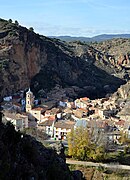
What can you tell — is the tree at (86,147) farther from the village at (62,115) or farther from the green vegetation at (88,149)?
the village at (62,115)

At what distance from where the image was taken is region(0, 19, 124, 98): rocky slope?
227ft

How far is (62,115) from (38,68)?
26103 millimetres

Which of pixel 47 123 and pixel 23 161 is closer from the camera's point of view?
pixel 23 161

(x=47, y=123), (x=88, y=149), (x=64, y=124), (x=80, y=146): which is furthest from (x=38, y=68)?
(x=88, y=149)

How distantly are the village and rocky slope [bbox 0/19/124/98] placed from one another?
4362 mm

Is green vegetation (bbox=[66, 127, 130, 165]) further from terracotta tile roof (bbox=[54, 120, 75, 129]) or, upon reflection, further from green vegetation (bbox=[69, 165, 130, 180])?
terracotta tile roof (bbox=[54, 120, 75, 129])

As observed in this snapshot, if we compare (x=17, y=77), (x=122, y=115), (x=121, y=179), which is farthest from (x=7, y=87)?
(x=121, y=179)

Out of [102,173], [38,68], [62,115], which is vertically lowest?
[102,173]

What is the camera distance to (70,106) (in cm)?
6131

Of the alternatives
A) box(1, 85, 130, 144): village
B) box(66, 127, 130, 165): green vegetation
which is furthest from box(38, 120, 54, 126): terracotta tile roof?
box(66, 127, 130, 165): green vegetation

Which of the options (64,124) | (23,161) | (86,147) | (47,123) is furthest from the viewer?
(47,123)

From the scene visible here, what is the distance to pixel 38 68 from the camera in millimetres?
78375

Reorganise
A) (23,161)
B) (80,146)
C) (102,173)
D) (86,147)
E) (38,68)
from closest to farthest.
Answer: (23,161) < (102,173) < (86,147) < (80,146) < (38,68)

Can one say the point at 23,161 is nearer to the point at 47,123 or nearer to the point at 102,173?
the point at 102,173
